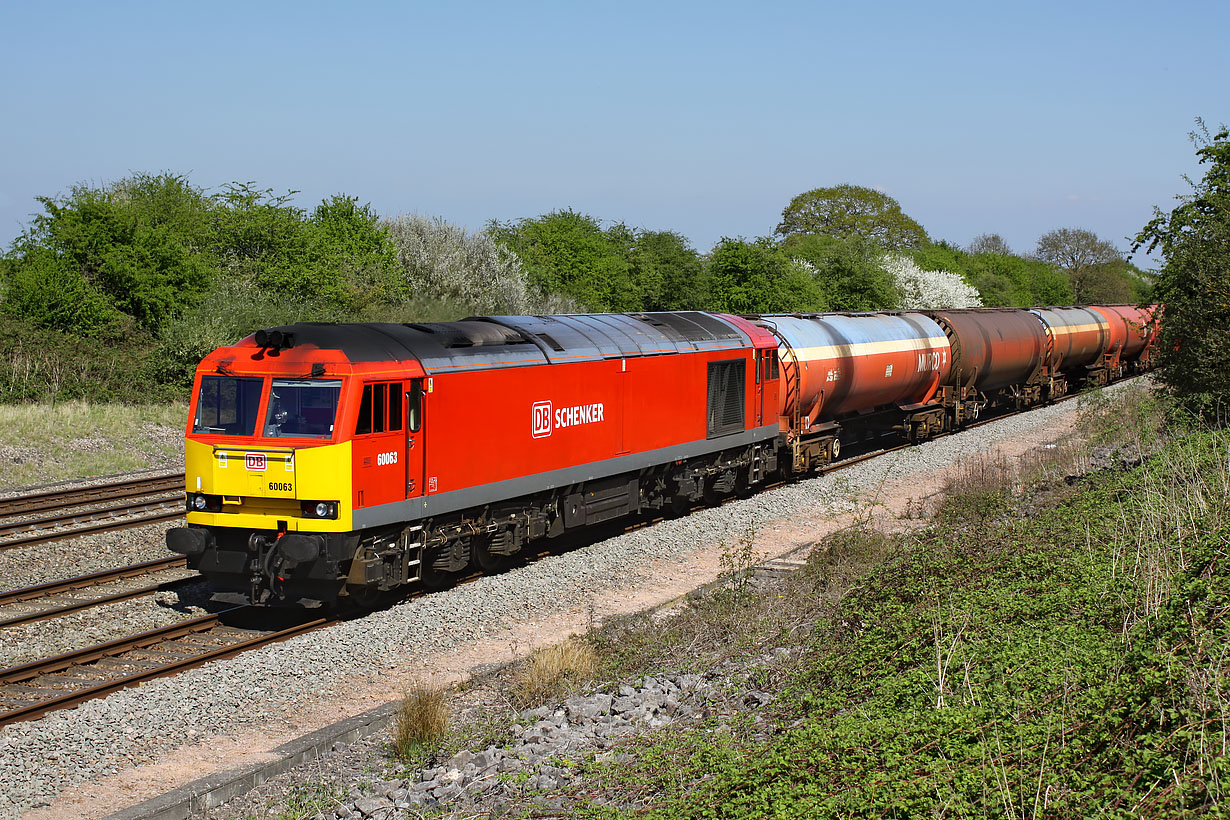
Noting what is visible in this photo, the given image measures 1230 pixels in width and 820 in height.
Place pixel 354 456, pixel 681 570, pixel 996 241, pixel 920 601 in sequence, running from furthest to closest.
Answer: pixel 996 241
pixel 681 570
pixel 354 456
pixel 920 601

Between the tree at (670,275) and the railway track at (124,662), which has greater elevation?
the tree at (670,275)

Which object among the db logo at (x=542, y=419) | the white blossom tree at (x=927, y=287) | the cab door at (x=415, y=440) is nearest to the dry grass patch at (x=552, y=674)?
the cab door at (x=415, y=440)

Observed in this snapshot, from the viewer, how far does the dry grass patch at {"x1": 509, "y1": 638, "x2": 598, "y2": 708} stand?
10125 mm

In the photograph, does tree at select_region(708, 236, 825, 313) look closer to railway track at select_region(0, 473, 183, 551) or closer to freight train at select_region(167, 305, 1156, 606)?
freight train at select_region(167, 305, 1156, 606)

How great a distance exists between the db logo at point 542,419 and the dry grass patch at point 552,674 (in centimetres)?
495

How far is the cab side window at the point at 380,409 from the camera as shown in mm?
12500

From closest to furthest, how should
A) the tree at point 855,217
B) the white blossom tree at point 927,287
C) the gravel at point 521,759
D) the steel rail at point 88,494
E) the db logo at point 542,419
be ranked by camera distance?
1. the gravel at point 521,759
2. the db logo at point 542,419
3. the steel rail at point 88,494
4. the white blossom tree at point 927,287
5. the tree at point 855,217

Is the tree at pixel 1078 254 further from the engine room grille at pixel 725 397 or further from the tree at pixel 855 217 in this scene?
the engine room grille at pixel 725 397

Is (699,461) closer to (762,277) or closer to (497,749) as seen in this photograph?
(497,749)

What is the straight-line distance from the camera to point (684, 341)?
19469mm

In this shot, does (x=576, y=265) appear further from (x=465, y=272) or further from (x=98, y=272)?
(x=98, y=272)

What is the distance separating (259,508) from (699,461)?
9754 millimetres

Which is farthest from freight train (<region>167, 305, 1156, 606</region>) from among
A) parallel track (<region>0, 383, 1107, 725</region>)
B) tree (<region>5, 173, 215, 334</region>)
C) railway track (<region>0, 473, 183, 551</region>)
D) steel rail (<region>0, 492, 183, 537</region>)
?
tree (<region>5, 173, 215, 334</region>)

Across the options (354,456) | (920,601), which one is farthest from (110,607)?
(920,601)
